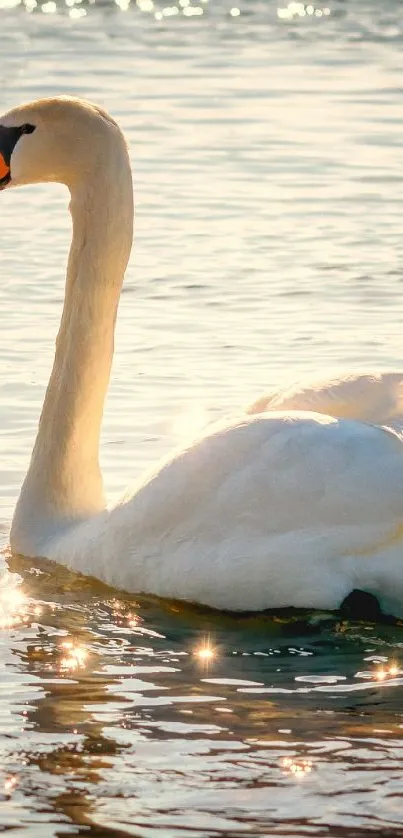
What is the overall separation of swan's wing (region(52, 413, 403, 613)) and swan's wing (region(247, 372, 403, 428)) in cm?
34

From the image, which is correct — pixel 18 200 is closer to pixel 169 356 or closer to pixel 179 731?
pixel 169 356

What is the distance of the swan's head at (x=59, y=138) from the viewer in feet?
29.3

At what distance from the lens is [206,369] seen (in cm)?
1166

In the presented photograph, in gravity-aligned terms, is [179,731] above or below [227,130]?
below

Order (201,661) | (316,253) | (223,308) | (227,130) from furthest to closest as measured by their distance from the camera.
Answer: (227,130), (316,253), (223,308), (201,661)

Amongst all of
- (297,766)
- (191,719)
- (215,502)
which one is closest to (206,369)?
(215,502)

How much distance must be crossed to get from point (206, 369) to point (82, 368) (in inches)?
100

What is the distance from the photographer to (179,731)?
668 centimetres

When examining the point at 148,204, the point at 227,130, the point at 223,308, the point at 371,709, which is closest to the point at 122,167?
the point at 371,709

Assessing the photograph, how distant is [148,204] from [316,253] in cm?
192

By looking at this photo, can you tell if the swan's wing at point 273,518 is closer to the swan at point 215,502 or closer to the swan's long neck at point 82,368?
the swan at point 215,502

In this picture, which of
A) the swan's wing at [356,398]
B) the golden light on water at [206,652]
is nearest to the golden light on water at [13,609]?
the golden light on water at [206,652]

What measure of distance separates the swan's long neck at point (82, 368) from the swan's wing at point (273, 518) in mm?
918

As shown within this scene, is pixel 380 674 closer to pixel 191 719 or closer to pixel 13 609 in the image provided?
pixel 191 719
